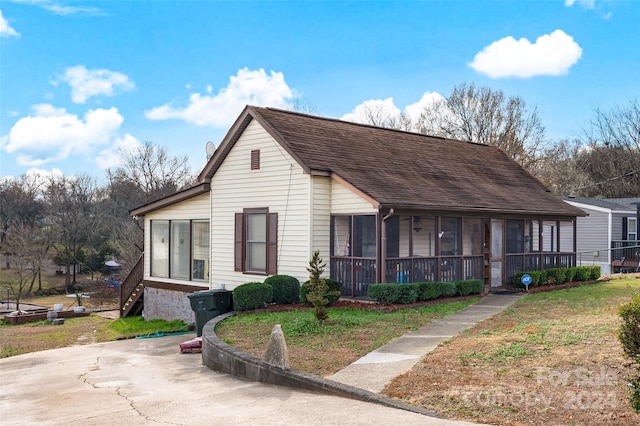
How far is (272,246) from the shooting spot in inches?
723

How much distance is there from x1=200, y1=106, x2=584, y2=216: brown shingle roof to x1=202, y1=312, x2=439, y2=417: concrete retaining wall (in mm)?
6034

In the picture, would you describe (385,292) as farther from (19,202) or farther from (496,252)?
(19,202)

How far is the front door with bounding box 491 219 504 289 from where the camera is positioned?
19922mm

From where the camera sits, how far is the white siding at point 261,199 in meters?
17.6

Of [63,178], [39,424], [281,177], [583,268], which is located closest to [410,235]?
[281,177]

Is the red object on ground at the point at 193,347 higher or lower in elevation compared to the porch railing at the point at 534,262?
lower

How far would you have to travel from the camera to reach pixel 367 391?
8375 millimetres

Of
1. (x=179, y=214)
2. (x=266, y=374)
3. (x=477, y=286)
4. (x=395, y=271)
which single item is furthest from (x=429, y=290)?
(x=179, y=214)

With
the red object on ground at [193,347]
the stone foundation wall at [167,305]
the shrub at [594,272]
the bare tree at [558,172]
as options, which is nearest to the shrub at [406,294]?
the red object on ground at [193,347]

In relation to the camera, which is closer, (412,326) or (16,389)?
(16,389)

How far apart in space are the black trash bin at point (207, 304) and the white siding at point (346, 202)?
375 cm

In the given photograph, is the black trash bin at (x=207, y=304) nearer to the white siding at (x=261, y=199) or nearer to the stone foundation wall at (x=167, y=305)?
the white siding at (x=261, y=199)

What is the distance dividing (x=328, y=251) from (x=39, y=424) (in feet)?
33.9

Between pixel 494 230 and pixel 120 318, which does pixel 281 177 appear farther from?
pixel 120 318
